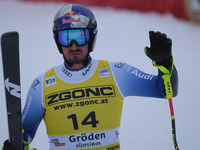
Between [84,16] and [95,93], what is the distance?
0.68 m

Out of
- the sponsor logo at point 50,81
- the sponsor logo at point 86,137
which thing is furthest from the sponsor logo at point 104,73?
the sponsor logo at point 86,137

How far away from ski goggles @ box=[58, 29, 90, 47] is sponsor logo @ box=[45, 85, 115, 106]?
1.32 feet

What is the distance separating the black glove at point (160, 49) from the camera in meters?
3.31

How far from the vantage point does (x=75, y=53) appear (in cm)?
371

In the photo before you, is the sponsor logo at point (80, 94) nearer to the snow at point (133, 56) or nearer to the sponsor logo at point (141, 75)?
the sponsor logo at point (141, 75)

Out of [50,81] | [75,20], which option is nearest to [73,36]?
[75,20]

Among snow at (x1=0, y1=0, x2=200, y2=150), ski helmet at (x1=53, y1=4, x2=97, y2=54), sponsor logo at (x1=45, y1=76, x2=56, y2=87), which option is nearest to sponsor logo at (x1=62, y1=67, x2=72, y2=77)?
sponsor logo at (x1=45, y1=76, x2=56, y2=87)

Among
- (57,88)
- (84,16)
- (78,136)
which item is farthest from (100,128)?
(84,16)

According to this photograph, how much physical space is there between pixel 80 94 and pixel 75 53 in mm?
357

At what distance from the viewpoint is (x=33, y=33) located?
7.80 m

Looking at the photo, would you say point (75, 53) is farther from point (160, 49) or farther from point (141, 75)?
point (160, 49)

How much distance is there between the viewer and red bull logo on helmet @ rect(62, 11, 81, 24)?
3.67 metres

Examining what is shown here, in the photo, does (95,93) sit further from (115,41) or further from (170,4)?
(170,4)

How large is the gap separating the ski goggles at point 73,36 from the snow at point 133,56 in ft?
6.54
